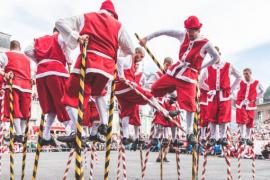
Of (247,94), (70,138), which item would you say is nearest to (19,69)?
(70,138)

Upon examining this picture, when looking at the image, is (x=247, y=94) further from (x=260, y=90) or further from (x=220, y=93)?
(x=220, y=93)

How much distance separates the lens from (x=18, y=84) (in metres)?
7.48

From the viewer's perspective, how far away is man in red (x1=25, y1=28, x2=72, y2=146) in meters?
5.43

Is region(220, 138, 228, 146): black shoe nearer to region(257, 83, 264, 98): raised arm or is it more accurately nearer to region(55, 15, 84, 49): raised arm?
region(257, 83, 264, 98): raised arm

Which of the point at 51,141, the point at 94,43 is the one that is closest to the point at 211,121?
the point at 51,141

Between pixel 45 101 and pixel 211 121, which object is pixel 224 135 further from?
pixel 45 101

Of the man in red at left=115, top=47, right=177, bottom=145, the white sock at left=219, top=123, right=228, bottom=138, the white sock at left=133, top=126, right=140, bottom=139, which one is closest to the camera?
the man in red at left=115, top=47, right=177, bottom=145

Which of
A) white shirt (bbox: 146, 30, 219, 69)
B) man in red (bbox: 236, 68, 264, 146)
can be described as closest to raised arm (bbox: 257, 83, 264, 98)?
man in red (bbox: 236, 68, 264, 146)

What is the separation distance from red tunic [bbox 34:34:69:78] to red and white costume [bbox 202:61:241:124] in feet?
12.7

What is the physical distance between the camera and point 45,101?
548 cm

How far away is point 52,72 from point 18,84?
7.80 ft

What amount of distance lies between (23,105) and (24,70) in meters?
0.73

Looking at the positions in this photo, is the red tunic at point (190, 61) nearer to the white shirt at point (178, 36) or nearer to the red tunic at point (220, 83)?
the white shirt at point (178, 36)

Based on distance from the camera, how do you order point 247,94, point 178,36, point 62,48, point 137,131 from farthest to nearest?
1. point 247,94
2. point 137,131
3. point 178,36
4. point 62,48
